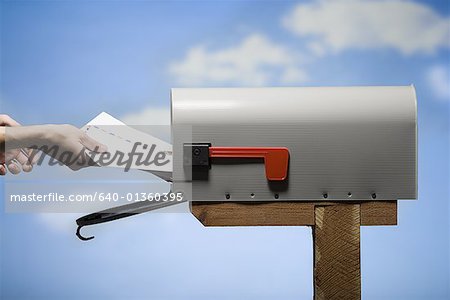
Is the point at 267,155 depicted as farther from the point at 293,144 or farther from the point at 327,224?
the point at 327,224

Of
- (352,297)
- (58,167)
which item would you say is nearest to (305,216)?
(352,297)

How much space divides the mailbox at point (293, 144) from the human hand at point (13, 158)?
607mm

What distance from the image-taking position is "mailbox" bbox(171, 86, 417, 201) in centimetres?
223

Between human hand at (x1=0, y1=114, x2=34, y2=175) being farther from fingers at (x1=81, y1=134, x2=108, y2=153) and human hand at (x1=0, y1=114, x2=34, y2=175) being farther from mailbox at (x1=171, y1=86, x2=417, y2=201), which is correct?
mailbox at (x1=171, y1=86, x2=417, y2=201)

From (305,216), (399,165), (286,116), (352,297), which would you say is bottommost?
(352,297)

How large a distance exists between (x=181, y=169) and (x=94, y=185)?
58cm

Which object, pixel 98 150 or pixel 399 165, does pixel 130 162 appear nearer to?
pixel 98 150

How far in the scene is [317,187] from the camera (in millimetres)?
2270

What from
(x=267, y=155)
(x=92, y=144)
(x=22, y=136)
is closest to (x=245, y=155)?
(x=267, y=155)

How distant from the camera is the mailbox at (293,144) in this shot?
2.23 m

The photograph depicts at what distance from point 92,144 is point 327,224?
2.52 ft

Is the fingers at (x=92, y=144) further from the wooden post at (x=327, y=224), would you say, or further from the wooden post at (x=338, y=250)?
the wooden post at (x=338, y=250)

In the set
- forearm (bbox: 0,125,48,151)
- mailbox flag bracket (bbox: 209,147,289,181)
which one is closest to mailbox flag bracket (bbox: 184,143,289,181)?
mailbox flag bracket (bbox: 209,147,289,181)

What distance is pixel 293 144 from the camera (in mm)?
2256
